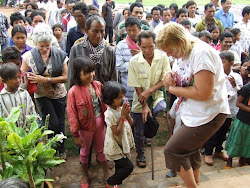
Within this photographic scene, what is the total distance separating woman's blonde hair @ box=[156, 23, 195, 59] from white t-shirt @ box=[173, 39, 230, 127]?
0.18ft

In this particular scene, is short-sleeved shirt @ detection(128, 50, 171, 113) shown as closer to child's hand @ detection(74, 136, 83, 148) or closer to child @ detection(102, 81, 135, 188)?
child @ detection(102, 81, 135, 188)

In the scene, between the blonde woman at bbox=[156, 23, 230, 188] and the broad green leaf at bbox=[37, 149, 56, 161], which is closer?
the blonde woman at bbox=[156, 23, 230, 188]

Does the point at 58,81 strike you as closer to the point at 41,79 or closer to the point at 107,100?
the point at 41,79

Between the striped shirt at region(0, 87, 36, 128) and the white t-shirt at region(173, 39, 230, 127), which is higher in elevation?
the white t-shirt at region(173, 39, 230, 127)

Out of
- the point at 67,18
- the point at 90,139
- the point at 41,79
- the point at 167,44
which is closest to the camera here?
the point at 167,44

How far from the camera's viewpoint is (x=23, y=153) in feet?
6.80

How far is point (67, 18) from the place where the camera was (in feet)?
21.9

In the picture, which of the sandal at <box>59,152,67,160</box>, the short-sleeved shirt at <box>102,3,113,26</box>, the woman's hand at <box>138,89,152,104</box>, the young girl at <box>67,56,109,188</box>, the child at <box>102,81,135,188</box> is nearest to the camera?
the child at <box>102,81,135,188</box>

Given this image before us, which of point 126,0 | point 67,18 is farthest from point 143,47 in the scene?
point 126,0

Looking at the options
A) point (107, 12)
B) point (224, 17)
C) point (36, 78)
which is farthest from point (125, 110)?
point (107, 12)

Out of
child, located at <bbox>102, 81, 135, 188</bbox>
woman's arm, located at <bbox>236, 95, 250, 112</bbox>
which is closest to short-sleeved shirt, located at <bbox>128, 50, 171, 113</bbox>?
child, located at <bbox>102, 81, 135, 188</bbox>

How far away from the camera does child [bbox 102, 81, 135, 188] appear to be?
2.63 m

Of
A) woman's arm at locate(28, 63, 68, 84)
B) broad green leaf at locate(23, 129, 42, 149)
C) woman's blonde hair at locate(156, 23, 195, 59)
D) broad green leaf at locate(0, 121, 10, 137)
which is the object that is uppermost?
woman's blonde hair at locate(156, 23, 195, 59)

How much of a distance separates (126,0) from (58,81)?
25.1 metres
